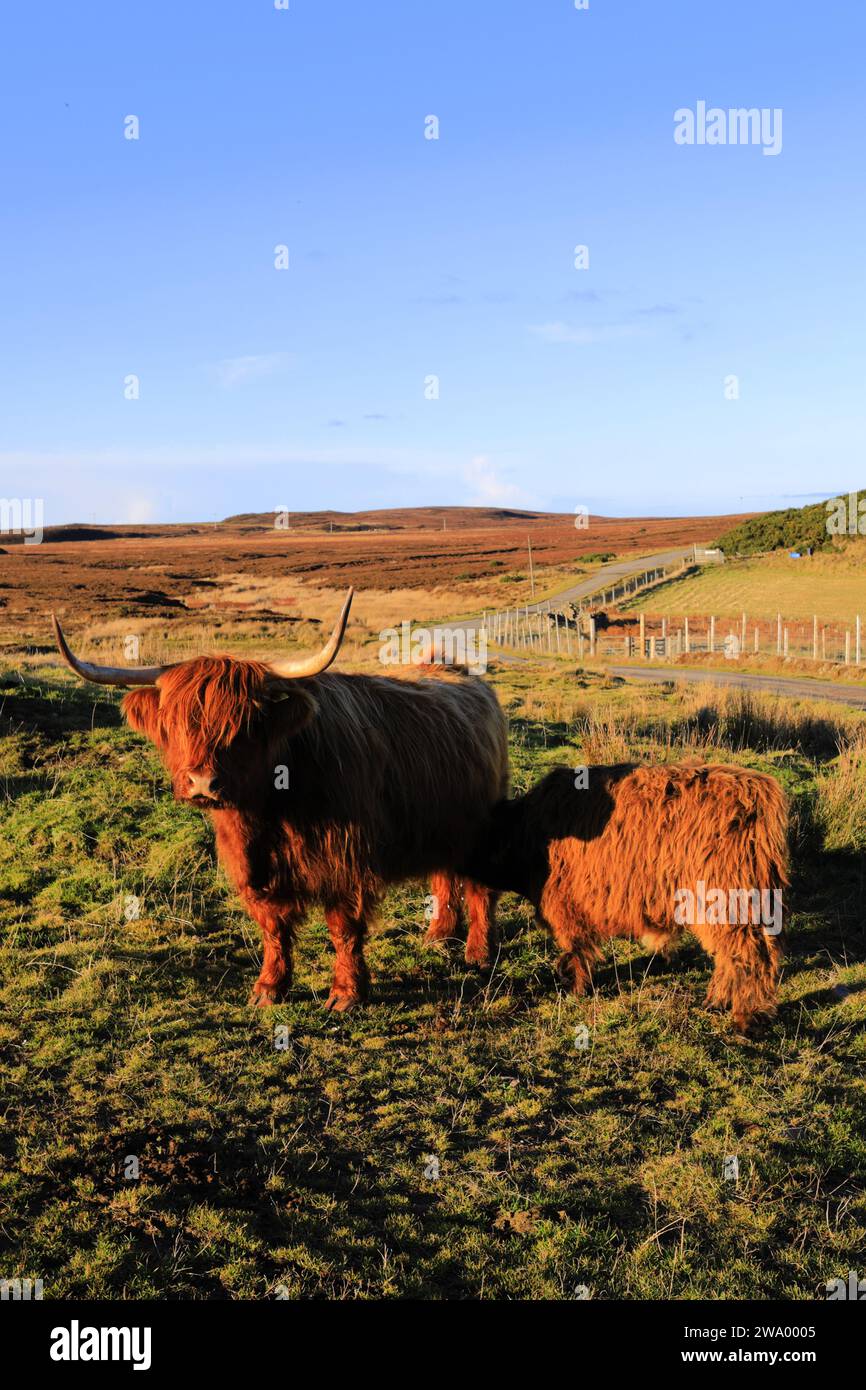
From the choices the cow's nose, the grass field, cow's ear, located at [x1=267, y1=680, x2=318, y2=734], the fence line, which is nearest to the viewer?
the cow's nose

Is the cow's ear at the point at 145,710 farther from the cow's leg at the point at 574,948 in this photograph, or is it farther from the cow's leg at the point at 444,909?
the cow's leg at the point at 574,948

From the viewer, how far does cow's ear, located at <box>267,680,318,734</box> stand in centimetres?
477

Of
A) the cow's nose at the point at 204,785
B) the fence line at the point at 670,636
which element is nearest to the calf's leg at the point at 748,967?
the cow's nose at the point at 204,785

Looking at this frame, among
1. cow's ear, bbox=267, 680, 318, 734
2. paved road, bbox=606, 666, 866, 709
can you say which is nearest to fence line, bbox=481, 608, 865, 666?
paved road, bbox=606, 666, 866, 709

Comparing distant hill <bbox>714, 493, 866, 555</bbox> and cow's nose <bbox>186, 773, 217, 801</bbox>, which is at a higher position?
distant hill <bbox>714, 493, 866, 555</bbox>

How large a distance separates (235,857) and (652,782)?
2277mm

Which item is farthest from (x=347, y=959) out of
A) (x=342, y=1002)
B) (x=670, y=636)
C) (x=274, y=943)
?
(x=670, y=636)

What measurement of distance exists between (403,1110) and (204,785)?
1664 millimetres

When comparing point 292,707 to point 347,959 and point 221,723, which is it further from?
point 347,959

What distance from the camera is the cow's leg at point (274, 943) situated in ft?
17.0

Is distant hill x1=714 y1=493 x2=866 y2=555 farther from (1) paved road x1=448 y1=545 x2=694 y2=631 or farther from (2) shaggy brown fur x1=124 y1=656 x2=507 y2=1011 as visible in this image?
(2) shaggy brown fur x1=124 y1=656 x2=507 y2=1011

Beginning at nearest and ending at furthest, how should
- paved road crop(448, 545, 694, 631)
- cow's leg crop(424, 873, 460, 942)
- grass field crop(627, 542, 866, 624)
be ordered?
cow's leg crop(424, 873, 460, 942), grass field crop(627, 542, 866, 624), paved road crop(448, 545, 694, 631)
